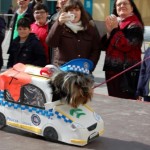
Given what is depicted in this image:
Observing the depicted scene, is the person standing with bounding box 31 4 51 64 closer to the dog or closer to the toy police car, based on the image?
the toy police car

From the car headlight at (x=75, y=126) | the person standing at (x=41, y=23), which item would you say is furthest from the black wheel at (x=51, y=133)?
the person standing at (x=41, y=23)

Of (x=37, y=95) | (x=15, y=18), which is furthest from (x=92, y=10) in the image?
(x=37, y=95)

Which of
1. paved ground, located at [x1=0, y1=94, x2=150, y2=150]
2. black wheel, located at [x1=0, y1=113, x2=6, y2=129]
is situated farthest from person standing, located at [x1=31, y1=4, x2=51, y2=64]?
black wheel, located at [x1=0, y1=113, x2=6, y2=129]

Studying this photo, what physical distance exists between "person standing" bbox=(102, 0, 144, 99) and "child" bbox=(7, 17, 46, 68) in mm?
504

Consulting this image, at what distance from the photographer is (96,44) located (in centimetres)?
298

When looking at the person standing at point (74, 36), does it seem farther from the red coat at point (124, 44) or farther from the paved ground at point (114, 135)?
the paved ground at point (114, 135)

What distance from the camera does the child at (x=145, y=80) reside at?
116 inches

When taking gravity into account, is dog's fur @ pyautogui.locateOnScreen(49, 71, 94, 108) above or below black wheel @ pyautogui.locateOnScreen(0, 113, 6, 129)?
above

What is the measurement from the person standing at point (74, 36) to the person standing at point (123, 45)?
150 mm

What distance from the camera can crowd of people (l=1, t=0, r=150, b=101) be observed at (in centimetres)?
278

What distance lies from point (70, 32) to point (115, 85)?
0.69 meters

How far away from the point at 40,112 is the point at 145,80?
4.18ft

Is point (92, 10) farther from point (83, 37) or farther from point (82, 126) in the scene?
point (82, 126)

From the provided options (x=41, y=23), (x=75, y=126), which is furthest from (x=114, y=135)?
(x=41, y=23)
